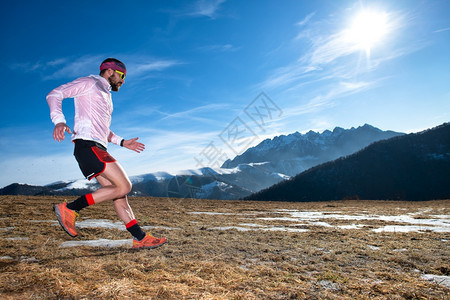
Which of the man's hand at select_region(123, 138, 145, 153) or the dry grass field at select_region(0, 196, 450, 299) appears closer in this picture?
the dry grass field at select_region(0, 196, 450, 299)

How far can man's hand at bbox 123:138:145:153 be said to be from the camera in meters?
4.59

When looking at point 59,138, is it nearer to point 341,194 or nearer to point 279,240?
point 279,240

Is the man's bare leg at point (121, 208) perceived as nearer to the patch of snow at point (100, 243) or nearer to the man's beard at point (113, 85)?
the patch of snow at point (100, 243)

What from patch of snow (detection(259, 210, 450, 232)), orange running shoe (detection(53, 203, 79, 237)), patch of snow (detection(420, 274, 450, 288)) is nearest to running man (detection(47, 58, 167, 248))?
orange running shoe (detection(53, 203, 79, 237))

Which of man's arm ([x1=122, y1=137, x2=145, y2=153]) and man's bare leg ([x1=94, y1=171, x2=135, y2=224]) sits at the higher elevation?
man's arm ([x1=122, y1=137, x2=145, y2=153])

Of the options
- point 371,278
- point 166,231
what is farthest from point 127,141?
point 371,278

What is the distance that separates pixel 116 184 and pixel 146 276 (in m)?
1.83

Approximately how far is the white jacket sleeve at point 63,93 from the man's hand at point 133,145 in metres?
1.22

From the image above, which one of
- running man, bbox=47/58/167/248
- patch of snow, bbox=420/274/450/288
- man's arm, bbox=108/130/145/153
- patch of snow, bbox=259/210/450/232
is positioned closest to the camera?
patch of snow, bbox=420/274/450/288

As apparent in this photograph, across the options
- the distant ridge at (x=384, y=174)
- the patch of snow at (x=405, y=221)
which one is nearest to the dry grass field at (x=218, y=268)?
the patch of snow at (x=405, y=221)

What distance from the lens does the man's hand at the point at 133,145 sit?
459 cm

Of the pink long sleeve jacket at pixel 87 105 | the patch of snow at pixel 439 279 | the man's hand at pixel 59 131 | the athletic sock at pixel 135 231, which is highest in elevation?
the pink long sleeve jacket at pixel 87 105

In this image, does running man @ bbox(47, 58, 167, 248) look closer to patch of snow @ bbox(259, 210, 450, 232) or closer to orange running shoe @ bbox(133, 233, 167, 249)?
orange running shoe @ bbox(133, 233, 167, 249)

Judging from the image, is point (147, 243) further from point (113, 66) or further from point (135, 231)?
point (113, 66)
